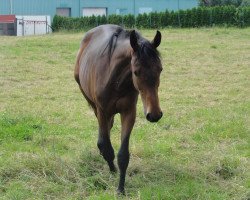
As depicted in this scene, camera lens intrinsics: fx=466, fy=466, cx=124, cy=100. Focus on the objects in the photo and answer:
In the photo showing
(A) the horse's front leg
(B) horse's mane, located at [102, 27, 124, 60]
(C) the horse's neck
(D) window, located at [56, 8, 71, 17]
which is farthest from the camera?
(D) window, located at [56, 8, 71, 17]

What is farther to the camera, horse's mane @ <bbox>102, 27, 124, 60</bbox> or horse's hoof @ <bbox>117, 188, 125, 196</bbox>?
horse's mane @ <bbox>102, 27, 124, 60</bbox>

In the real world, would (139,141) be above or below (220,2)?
below

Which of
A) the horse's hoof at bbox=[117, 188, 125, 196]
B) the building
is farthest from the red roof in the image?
the horse's hoof at bbox=[117, 188, 125, 196]

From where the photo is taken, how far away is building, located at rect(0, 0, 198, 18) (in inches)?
1633

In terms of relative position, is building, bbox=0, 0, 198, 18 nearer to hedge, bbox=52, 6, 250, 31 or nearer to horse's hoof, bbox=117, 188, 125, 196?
hedge, bbox=52, 6, 250, 31

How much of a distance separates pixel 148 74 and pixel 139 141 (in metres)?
2.71

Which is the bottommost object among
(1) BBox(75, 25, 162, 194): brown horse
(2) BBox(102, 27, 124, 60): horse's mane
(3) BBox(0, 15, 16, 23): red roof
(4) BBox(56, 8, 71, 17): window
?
(1) BBox(75, 25, 162, 194): brown horse

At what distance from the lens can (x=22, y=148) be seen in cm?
637

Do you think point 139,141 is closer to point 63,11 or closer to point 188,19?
point 188,19

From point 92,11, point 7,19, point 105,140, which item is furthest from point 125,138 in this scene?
point 92,11

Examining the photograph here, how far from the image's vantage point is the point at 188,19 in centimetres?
3017

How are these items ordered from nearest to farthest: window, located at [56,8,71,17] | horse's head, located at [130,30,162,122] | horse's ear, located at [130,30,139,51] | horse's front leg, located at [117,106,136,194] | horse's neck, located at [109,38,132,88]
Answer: horse's head, located at [130,30,162,122], horse's ear, located at [130,30,139,51], horse's neck, located at [109,38,132,88], horse's front leg, located at [117,106,136,194], window, located at [56,8,71,17]

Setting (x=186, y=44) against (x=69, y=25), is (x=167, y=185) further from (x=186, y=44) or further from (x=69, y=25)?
(x=69, y=25)

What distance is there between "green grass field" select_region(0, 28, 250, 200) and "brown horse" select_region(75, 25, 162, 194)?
460 millimetres
